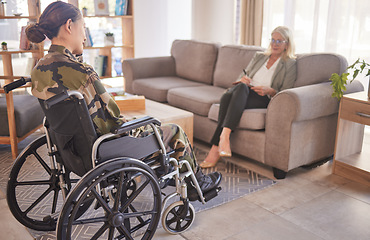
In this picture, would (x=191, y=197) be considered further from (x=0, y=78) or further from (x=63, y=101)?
(x=0, y=78)

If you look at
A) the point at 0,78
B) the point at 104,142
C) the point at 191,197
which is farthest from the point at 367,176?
the point at 0,78

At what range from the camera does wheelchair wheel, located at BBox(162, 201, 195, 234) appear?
218 centimetres

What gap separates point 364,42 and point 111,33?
120 inches

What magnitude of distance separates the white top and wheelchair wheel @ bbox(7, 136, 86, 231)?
5.89ft

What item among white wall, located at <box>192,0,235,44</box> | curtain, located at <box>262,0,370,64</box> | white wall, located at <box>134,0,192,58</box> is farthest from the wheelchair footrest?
white wall, located at <box>134,0,192,58</box>

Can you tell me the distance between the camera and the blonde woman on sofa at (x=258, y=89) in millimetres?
3143

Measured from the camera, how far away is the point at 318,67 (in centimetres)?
323

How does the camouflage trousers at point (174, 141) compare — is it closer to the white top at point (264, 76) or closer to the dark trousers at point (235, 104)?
the dark trousers at point (235, 104)

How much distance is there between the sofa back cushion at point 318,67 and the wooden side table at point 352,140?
302mm

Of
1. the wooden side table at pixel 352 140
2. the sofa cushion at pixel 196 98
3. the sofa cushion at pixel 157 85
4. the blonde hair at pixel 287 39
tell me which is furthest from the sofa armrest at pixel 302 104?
the sofa cushion at pixel 157 85

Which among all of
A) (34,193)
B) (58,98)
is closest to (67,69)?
(58,98)

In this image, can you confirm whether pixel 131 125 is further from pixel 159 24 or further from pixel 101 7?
pixel 159 24

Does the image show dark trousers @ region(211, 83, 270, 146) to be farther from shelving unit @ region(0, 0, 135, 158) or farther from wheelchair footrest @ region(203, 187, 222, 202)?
shelving unit @ region(0, 0, 135, 158)

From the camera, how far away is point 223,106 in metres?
3.25
